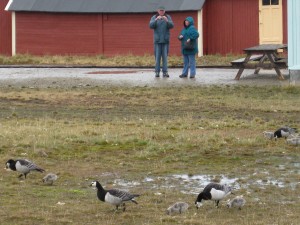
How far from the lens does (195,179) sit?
13.8 m

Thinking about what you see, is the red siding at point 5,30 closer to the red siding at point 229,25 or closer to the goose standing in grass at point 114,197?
the red siding at point 229,25

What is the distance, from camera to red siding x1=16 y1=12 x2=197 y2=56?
45.8m

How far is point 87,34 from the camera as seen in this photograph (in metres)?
→ 46.8

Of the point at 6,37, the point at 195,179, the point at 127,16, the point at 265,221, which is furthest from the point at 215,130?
the point at 6,37

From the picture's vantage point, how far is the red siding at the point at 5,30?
1898 inches

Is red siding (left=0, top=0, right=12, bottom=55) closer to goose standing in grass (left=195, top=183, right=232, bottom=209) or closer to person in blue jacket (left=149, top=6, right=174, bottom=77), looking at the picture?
person in blue jacket (left=149, top=6, right=174, bottom=77)

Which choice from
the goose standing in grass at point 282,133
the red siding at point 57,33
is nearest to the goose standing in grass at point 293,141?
the goose standing in grass at point 282,133

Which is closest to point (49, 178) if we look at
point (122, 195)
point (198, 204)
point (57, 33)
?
point (122, 195)

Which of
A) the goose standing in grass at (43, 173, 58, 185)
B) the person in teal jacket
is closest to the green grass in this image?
the person in teal jacket

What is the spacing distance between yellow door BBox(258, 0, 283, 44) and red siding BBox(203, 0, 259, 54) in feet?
0.76

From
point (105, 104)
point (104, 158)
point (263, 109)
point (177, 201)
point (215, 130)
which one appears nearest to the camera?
point (177, 201)

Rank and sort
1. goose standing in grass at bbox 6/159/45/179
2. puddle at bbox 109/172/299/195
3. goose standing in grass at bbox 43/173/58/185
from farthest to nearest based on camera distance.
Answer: goose standing in grass at bbox 6/159/45/179 → goose standing in grass at bbox 43/173/58/185 → puddle at bbox 109/172/299/195

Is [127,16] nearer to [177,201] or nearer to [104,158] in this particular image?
[104,158]

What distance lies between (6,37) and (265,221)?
3844 cm
